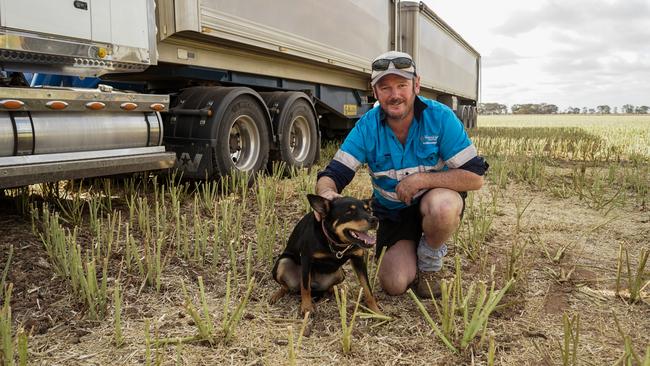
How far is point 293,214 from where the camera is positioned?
4270 millimetres

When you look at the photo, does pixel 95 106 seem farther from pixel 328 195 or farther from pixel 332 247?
pixel 332 247

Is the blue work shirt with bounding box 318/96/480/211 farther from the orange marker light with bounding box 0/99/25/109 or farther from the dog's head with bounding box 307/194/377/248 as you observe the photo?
the orange marker light with bounding box 0/99/25/109

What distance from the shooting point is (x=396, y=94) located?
275 centimetres

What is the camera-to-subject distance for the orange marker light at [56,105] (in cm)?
340

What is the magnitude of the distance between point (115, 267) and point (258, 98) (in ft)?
9.04

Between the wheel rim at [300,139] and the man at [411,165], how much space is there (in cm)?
352

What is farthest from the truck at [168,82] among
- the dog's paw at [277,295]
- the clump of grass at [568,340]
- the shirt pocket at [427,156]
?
the clump of grass at [568,340]

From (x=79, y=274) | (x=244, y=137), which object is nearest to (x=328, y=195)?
(x=79, y=274)

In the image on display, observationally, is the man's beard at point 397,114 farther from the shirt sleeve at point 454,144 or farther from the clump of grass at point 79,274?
the clump of grass at point 79,274

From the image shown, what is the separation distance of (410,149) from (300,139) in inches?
151

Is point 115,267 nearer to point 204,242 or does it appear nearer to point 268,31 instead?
point 204,242

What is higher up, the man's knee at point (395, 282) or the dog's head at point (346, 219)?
the dog's head at point (346, 219)

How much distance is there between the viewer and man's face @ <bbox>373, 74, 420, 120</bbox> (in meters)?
2.76

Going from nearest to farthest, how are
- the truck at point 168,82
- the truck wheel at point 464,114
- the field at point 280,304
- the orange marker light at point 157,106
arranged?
1. the field at point 280,304
2. the truck at point 168,82
3. the orange marker light at point 157,106
4. the truck wheel at point 464,114
